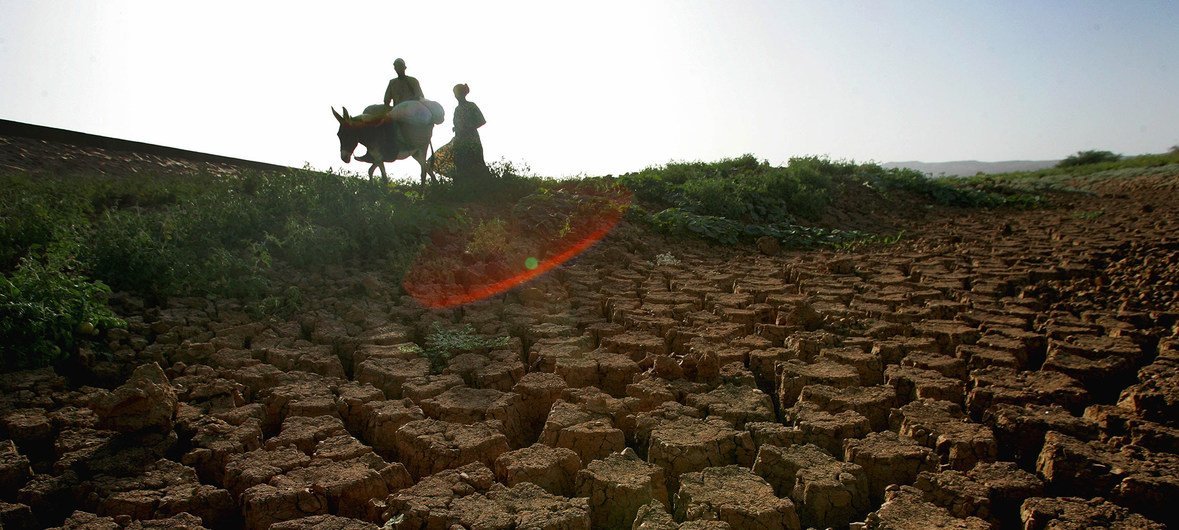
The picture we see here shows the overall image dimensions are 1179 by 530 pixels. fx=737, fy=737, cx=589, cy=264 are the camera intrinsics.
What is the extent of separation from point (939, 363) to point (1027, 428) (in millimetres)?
838

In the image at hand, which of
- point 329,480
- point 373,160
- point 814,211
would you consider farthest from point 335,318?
point 814,211

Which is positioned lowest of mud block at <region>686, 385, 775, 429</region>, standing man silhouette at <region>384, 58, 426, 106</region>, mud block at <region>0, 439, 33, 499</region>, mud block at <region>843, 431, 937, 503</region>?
mud block at <region>843, 431, 937, 503</region>

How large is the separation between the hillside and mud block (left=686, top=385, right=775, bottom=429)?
0.06 feet

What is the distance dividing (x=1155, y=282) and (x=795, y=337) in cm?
315

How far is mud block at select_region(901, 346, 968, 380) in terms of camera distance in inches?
141

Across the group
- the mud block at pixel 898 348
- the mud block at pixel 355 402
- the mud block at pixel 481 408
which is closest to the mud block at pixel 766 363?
the mud block at pixel 898 348

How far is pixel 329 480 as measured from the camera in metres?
2.56

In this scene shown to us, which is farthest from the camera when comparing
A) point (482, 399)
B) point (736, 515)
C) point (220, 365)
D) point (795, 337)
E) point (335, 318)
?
point (335, 318)

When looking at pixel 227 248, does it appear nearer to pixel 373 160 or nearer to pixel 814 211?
pixel 373 160

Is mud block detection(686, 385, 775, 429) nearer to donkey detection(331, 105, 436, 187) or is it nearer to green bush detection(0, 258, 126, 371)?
green bush detection(0, 258, 126, 371)

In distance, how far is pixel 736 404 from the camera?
127 inches

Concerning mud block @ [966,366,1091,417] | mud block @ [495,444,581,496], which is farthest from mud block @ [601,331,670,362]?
mud block @ [966,366,1091,417]

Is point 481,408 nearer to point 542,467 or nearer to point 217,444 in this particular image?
point 542,467

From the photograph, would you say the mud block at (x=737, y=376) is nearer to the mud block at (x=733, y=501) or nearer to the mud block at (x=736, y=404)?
the mud block at (x=736, y=404)
